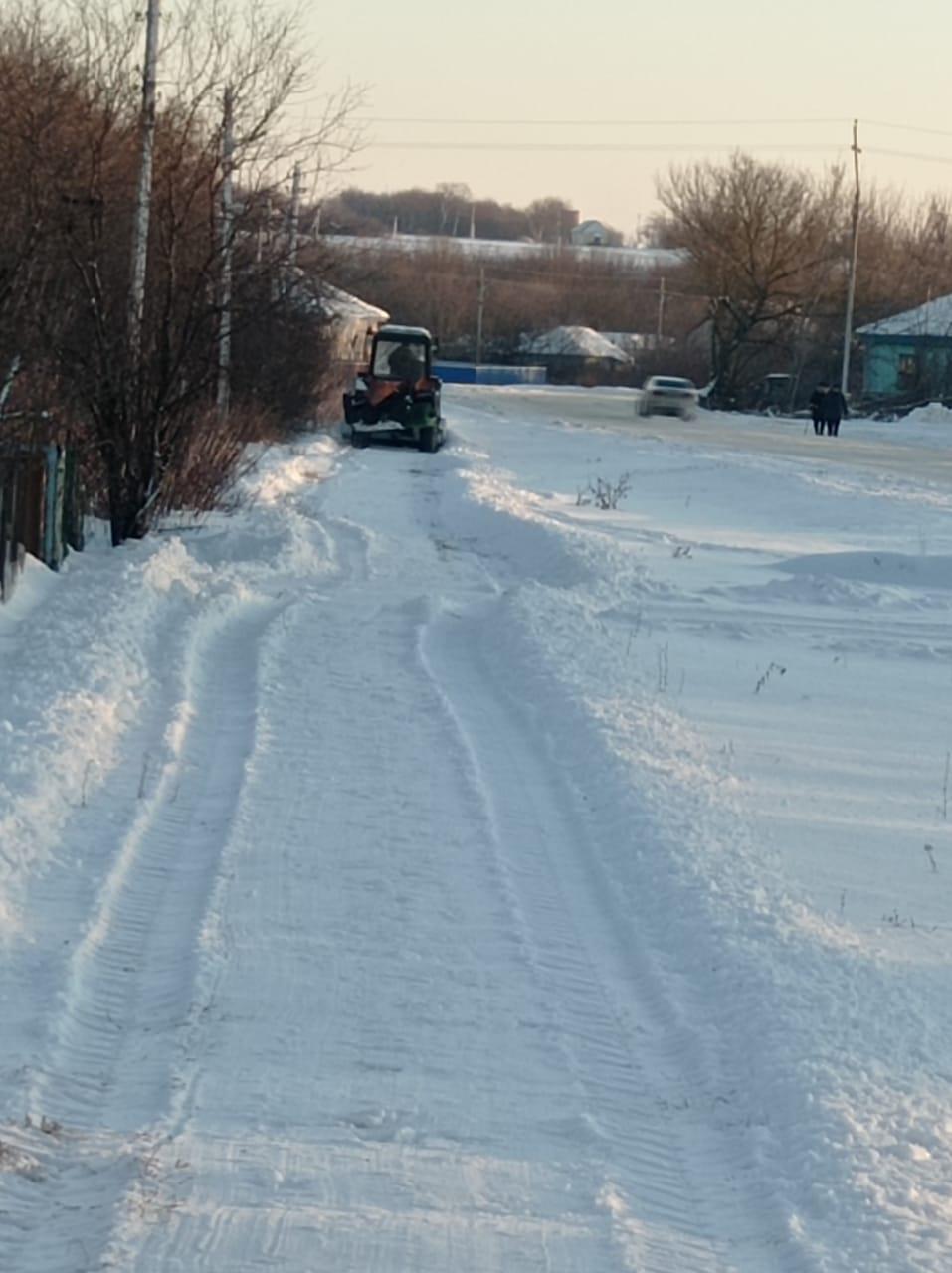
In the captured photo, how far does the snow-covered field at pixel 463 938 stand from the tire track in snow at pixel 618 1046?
2 centimetres

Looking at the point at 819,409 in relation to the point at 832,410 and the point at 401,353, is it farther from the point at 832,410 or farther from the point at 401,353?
the point at 401,353

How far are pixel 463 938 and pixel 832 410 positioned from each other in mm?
51666

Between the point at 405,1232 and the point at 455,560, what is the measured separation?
15.0 meters

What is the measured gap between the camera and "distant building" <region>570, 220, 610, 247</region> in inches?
6816

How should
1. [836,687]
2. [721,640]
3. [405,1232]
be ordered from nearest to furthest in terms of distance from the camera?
[405,1232], [836,687], [721,640]

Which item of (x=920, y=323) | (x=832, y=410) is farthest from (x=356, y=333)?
(x=920, y=323)

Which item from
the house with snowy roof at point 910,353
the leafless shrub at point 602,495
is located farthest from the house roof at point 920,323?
the leafless shrub at point 602,495

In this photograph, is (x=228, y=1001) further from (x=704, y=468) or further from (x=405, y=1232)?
(x=704, y=468)

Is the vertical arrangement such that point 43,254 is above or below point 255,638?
above

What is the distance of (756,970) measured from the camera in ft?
20.3

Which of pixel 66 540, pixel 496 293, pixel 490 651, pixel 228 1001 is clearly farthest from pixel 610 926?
pixel 496 293

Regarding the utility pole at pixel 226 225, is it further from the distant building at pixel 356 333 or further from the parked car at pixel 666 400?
the parked car at pixel 666 400

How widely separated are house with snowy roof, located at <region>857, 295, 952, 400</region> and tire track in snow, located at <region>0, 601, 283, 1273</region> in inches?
2596

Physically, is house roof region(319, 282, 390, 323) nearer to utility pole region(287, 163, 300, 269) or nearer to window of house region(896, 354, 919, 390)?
utility pole region(287, 163, 300, 269)
